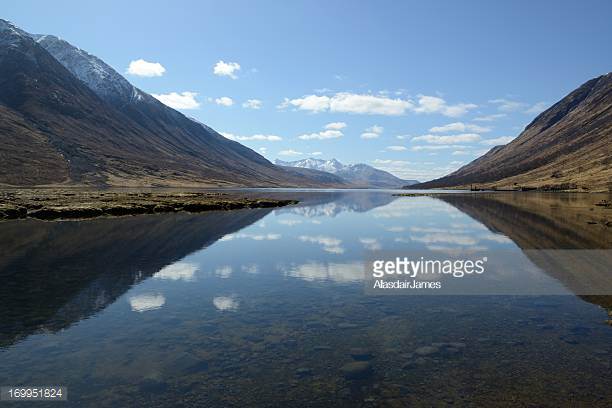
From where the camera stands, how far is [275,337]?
19.0 meters

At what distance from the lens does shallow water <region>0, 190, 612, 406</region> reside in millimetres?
13984

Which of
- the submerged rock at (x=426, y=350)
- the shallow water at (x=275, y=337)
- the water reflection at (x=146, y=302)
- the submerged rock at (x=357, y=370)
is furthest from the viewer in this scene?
the water reflection at (x=146, y=302)

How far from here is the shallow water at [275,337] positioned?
14.0 meters

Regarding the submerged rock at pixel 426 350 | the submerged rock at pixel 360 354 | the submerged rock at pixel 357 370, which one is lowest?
the submerged rock at pixel 357 370

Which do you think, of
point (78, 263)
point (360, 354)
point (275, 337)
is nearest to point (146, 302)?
point (275, 337)

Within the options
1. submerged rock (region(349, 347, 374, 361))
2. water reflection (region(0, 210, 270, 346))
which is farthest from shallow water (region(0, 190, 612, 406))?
water reflection (region(0, 210, 270, 346))

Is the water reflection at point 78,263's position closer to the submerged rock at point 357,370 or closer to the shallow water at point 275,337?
the shallow water at point 275,337

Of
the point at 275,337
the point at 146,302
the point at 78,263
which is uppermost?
the point at 78,263

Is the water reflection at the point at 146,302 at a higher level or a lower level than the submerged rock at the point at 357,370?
lower

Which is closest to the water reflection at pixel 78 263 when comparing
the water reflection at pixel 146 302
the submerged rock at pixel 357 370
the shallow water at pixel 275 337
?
the shallow water at pixel 275 337

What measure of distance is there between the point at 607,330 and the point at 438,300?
8.45 meters

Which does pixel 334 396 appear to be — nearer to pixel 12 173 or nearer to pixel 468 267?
pixel 468 267

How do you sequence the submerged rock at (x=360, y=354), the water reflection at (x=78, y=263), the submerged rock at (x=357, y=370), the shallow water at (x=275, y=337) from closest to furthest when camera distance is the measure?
the shallow water at (x=275, y=337) < the submerged rock at (x=357, y=370) < the submerged rock at (x=360, y=354) < the water reflection at (x=78, y=263)

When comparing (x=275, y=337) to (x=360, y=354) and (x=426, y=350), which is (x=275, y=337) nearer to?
(x=360, y=354)
